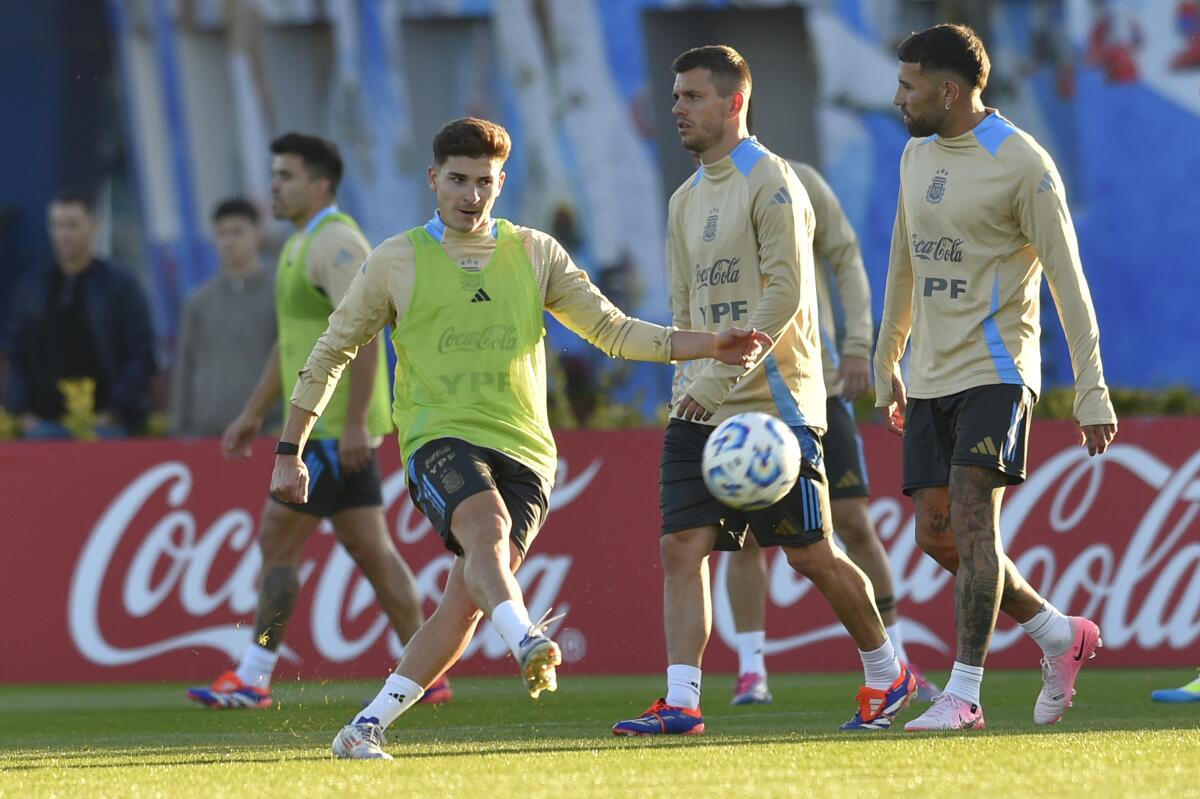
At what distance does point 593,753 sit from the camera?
6.86 metres

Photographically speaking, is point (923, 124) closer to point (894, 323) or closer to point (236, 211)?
point (894, 323)

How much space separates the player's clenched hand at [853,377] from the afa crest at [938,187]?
4.72 feet

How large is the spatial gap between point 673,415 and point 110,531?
4.79 m

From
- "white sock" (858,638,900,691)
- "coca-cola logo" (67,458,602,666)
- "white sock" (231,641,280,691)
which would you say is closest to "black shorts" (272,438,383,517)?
"white sock" (231,641,280,691)

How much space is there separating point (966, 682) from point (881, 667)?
16.0 inches

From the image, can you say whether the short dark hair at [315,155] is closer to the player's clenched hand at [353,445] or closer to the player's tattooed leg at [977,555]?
the player's clenched hand at [353,445]

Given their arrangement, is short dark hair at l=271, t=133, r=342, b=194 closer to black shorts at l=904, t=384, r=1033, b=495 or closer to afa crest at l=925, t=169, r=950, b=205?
afa crest at l=925, t=169, r=950, b=205

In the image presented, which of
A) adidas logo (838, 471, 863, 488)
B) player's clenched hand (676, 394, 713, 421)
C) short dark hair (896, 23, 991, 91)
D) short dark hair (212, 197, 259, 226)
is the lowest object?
adidas logo (838, 471, 863, 488)

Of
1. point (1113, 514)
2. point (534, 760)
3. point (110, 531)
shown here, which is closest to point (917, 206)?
point (534, 760)

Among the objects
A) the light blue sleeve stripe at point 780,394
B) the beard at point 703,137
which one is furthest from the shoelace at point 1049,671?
the beard at point 703,137

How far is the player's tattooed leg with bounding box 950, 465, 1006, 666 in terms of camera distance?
7496 mm

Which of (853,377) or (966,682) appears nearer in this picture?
(966,682)

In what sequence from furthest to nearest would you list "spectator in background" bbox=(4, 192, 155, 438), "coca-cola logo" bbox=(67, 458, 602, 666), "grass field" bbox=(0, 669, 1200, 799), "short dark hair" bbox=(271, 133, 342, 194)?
"spectator in background" bbox=(4, 192, 155, 438) → "coca-cola logo" bbox=(67, 458, 602, 666) → "short dark hair" bbox=(271, 133, 342, 194) → "grass field" bbox=(0, 669, 1200, 799)

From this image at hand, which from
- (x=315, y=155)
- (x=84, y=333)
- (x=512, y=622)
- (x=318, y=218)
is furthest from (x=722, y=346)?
(x=84, y=333)
